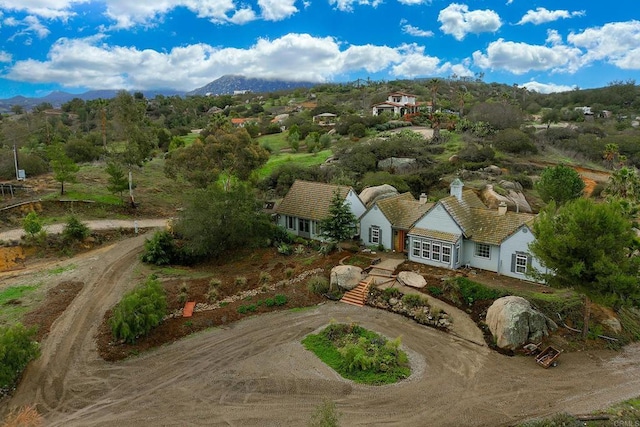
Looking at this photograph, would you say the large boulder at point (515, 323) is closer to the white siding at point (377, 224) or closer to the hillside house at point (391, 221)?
the hillside house at point (391, 221)

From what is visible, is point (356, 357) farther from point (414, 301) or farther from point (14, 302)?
point (14, 302)

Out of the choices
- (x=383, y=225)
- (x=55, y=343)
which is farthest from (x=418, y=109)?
(x=55, y=343)

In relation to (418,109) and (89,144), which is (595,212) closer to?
(89,144)

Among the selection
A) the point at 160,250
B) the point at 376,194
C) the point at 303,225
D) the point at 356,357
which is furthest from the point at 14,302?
the point at 376,194

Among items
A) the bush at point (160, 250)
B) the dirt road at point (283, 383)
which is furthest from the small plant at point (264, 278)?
the bush at point (160, 250)

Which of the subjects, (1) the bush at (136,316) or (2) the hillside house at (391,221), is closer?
(1) the bush at (136,316)

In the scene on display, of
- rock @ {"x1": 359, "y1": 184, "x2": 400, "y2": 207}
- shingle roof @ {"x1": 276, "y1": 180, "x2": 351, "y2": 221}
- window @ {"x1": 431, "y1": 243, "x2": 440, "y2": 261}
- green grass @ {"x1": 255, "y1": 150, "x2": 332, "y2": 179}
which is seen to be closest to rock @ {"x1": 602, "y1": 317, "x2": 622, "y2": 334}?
window @ {"x1": 431, "y1": 243, "x2": 440, "y2": 261}
